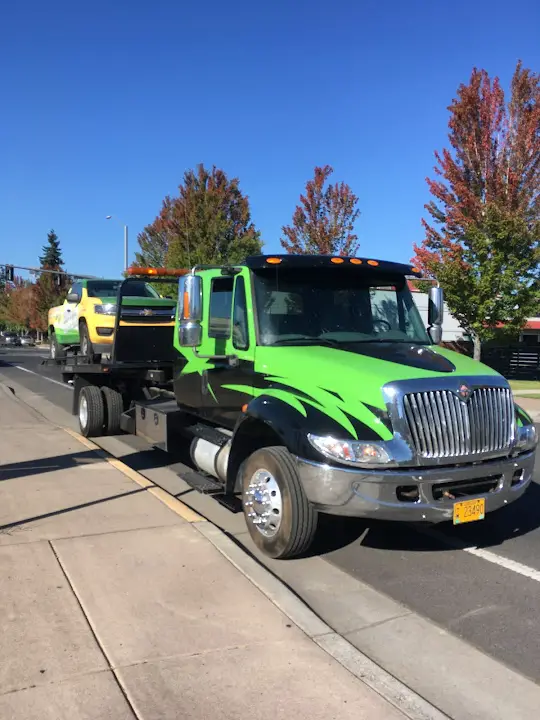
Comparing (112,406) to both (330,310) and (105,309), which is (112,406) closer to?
(105,309)

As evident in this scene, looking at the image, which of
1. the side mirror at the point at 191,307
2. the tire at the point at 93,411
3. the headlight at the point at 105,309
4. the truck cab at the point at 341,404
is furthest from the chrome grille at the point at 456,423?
the headlight at the point at 105,309

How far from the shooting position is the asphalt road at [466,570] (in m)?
3.84

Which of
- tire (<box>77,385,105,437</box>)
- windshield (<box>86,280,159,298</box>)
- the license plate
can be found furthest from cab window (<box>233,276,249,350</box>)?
tire (<box>77,385,105,437</box>)

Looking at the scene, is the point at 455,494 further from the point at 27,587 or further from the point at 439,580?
the point at 27,587

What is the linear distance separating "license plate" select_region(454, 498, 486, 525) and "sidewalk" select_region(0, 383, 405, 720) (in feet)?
4.74

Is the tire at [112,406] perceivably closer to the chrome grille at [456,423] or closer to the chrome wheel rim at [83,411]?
the chrome wheel rim at [83,411]

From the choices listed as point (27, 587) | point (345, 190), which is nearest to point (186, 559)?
point (27, 587)

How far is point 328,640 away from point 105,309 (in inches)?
302

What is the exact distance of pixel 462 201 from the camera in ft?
66.8

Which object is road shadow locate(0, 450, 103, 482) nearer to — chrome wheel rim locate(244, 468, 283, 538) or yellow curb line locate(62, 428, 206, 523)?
yellow curb line locate(62, 428, 206, 523)

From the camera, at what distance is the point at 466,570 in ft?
15.8

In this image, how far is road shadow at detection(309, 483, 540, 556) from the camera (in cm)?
538

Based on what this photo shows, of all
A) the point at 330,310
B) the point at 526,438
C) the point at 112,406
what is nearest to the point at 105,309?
the point at 112,406

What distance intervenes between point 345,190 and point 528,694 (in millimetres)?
21993
